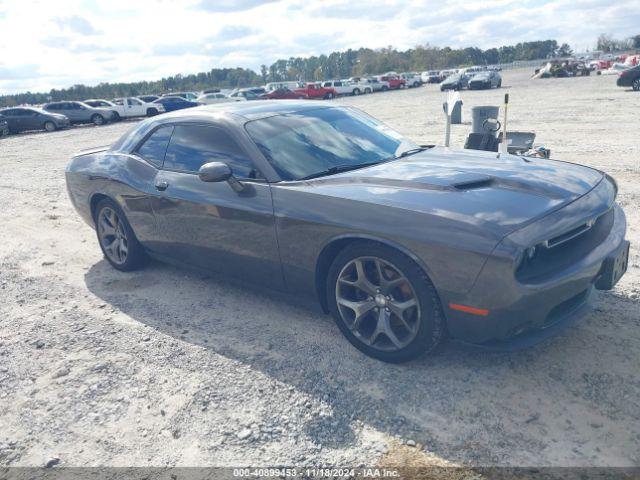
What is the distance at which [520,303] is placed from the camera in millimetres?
2820

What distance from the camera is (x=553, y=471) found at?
8.04 feet

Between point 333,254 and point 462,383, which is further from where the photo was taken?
point 333,254

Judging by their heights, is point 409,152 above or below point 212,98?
above

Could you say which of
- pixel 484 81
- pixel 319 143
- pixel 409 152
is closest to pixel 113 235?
pixel 319 143

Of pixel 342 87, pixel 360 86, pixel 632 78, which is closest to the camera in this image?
pixel 632 78

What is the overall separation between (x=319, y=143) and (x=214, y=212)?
952mm

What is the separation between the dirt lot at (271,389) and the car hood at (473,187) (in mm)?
964

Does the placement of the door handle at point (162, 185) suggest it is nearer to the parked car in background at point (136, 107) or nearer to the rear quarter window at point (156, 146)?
the rear quarter window at point (156, 146)

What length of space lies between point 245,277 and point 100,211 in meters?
2.19

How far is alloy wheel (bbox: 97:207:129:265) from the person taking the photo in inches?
209

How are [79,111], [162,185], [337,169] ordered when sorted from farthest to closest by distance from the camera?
[79,111]
[162,185]
[337,169]

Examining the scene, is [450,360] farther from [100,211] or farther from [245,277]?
[100,211]

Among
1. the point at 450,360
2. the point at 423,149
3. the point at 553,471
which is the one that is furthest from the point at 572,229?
the point at 423,149

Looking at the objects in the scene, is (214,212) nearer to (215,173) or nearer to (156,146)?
(215,173)
